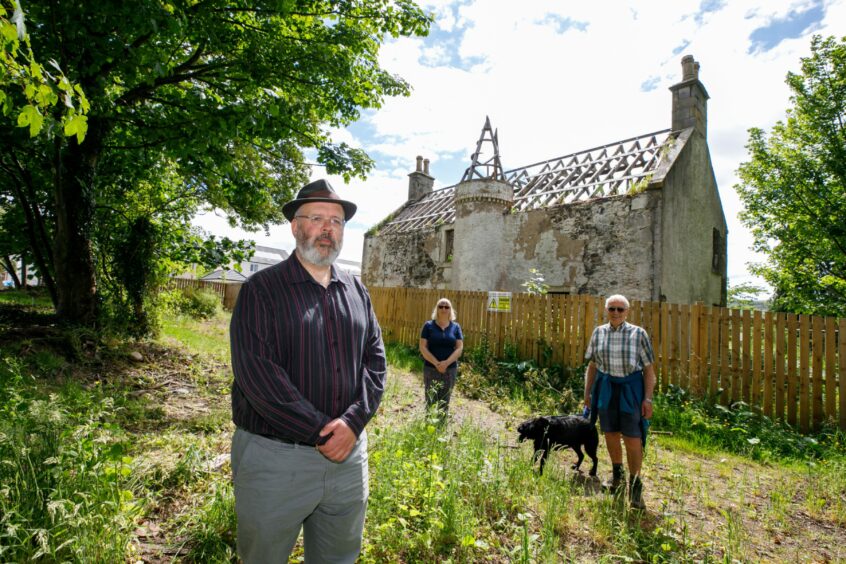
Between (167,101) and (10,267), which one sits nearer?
(167,101)

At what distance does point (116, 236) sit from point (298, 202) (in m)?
8.48

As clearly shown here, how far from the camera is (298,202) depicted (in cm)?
240

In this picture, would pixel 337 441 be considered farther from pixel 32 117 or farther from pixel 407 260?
pixel 407 260

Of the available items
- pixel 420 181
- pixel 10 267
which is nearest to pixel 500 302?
pixel 420 181

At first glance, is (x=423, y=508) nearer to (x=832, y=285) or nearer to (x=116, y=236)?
(x=116, y=236)

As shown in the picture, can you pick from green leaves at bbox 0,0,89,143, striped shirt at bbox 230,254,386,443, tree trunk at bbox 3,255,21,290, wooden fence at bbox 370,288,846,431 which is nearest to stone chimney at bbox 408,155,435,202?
wooden fence at bbox 370,288,846,431

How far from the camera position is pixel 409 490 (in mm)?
3441

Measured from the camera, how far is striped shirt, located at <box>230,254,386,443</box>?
1929 mm

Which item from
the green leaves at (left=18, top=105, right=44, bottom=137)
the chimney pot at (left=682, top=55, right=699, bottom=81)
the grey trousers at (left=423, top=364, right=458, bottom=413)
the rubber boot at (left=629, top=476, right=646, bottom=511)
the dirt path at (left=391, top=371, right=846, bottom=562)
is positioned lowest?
the dirt path at (left=391, top=371, right=846, bottom=562)

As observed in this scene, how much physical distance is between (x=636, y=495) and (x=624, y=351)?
1.38m

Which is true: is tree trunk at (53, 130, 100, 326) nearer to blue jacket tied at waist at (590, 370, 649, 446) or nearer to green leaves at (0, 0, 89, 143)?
green leaves at (0, 0, 89, 143)

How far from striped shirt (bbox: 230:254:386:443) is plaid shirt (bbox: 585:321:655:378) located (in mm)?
2937

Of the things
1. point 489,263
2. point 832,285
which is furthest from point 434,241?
point 832,285

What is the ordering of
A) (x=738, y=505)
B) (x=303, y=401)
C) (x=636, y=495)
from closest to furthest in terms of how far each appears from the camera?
(x=303, y=401) → (x=636, y=495) → (x=738, y=505)
